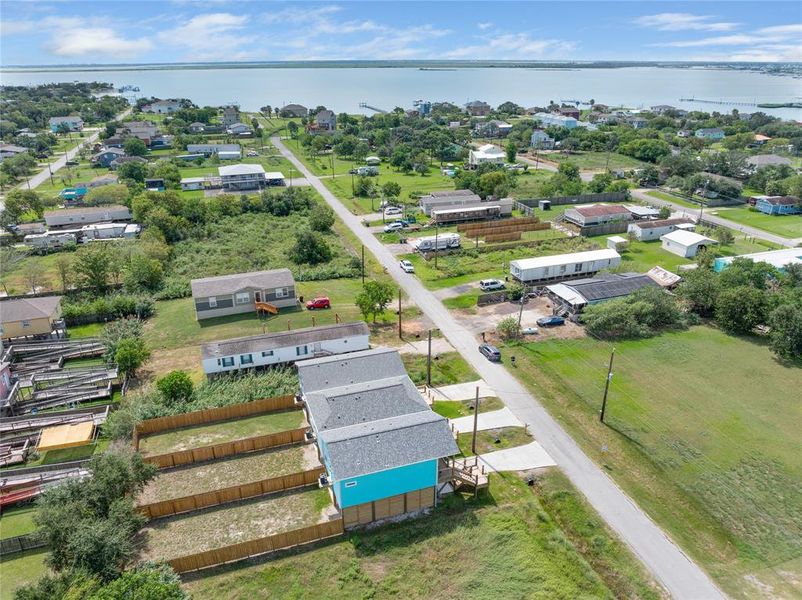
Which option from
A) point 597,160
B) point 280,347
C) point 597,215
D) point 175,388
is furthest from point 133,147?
point 597,160

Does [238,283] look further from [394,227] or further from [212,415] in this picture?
[394,227]

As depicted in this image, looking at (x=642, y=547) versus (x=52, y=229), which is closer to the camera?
(x=642, y=547)

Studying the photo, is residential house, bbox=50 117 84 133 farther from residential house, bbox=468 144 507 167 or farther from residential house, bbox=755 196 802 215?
residential house, bbox=755 196 802 215

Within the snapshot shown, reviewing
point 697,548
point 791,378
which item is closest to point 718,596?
point 697,548

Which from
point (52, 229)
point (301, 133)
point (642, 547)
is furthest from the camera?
point (301, 133)

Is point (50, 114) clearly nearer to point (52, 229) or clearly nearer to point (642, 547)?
point (52, 229)

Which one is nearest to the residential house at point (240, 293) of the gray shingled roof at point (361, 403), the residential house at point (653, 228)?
the gray shingled roof at point (361, 403)
